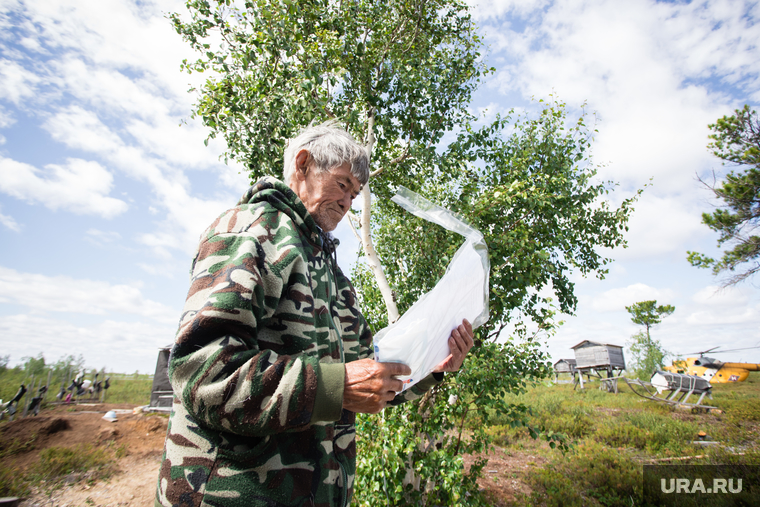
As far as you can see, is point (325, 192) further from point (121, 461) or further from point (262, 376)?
point (121, 461)

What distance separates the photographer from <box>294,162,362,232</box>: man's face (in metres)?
1.43

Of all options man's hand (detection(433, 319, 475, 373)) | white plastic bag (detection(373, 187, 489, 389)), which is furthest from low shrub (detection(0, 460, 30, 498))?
white plastic bag (detection(373, 187, 489, 389))

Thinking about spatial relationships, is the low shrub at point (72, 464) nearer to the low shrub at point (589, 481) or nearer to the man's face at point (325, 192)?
the low shrub at point (589, 481)

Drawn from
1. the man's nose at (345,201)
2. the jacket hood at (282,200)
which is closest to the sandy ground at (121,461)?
the man's nose at (345,201)

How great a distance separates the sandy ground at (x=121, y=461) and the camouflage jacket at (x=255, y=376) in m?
7.03

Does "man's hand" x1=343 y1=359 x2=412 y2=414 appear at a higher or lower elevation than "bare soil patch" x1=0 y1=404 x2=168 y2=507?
higher

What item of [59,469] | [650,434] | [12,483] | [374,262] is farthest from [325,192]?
[650,434]

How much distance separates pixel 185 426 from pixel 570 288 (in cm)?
592

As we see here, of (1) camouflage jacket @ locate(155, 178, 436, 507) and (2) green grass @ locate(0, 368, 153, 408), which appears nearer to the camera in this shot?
(1) camouflage jacket @ locate(155, 178, 436, 507)

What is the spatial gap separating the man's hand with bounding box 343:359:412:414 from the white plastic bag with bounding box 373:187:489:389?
0.05 m

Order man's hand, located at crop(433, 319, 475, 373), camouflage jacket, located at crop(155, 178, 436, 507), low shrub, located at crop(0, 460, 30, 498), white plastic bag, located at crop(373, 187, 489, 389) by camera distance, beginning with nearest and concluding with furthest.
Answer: camouflage jacket, located at crop(155, 178, 436, 507) < white plastic bag, located at crop(373, 187, 489, 389) < man's hand, located at crop(433, 319, 475, 373) < low shrub, located at crop(0, 460, 30, 498)

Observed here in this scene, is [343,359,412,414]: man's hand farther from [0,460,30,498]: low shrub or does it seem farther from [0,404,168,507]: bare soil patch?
[0,460,30,498]: low shrub

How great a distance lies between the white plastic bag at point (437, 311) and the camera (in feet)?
3.43

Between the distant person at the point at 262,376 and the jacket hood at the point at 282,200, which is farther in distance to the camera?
the jacket hood at the point at 282,200
